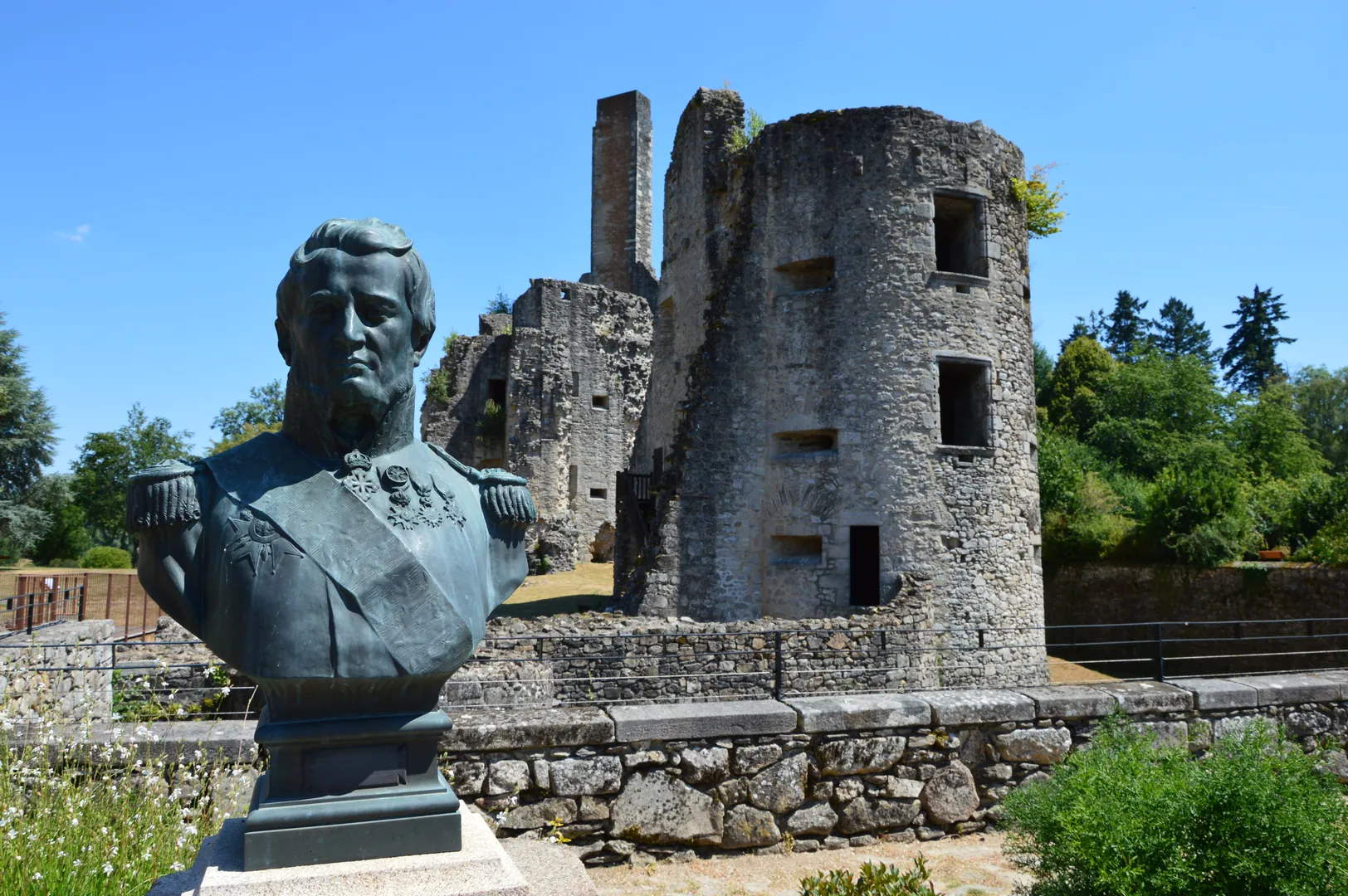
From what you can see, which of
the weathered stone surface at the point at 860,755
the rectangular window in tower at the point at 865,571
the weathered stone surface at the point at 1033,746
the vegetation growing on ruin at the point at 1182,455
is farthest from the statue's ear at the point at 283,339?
the vegetation growing on ruin at the point at 1182,455

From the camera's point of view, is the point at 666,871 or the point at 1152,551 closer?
the point at 666,871

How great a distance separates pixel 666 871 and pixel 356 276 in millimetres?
4017

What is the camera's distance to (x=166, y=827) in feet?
13.1

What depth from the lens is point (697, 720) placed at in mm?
5398

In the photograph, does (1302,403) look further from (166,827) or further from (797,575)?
(166,827)

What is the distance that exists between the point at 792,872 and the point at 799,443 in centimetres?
1030

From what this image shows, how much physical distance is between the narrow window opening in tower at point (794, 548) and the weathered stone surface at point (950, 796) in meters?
8.63

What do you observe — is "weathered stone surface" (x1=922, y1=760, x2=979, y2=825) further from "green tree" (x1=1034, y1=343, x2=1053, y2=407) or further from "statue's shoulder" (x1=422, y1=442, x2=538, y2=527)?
"green tree" (x1=1034, y1=343, x2=1053, y2=407)

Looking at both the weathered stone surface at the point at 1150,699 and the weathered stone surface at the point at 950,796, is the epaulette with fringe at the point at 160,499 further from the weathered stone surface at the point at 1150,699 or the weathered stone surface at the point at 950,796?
the weathered stone surface at the point at 1150,699

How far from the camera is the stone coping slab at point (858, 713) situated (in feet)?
18.5

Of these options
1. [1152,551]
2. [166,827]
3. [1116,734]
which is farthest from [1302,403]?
[166,827]

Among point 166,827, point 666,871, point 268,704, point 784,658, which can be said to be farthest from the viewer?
point 784,658

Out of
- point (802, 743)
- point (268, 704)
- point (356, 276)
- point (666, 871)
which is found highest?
point (356, 276)

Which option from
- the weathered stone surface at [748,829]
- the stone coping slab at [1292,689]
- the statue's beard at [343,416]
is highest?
the statue's beard at [343,416]
